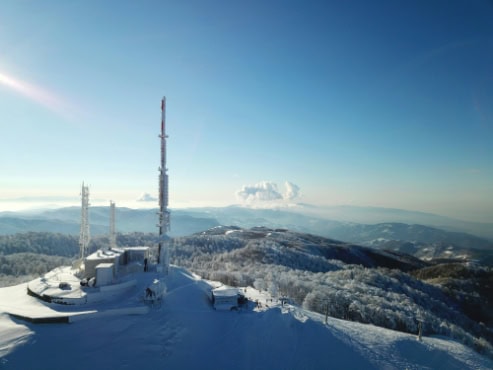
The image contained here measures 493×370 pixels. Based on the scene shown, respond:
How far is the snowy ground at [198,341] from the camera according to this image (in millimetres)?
22969

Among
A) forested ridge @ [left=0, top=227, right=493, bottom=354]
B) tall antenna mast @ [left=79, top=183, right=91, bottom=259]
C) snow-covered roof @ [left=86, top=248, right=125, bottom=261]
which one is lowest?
forested ridge @ [left=0, top=227, right=493, bottom=354]

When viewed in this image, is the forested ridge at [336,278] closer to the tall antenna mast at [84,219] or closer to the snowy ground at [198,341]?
the snowy ground at [198,341]

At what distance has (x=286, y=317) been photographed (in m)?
29.8

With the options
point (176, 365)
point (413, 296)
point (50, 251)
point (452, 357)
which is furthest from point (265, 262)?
point (50, 251)

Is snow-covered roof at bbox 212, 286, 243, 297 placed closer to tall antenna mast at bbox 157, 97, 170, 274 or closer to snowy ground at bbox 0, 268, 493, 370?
snowy ground at bbox 0, 268, 493, 370

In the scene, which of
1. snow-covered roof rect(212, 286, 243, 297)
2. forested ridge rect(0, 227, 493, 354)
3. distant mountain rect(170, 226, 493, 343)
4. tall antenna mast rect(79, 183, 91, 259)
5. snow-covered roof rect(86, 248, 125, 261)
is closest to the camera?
snow-covered roof rect(212, 286, 243, 297)

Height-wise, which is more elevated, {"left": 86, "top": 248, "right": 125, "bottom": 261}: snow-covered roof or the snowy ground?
{"left": 86, "top": 248, "right": 125, "bottom": 261}: snow-covered roof

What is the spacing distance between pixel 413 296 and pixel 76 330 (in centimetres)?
6349

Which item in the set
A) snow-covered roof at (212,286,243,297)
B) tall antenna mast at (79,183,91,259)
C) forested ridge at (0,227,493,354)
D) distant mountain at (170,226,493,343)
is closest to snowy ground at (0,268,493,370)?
snow-covered roof at (212,286,243,297)

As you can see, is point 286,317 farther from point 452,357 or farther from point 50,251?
point 50,251

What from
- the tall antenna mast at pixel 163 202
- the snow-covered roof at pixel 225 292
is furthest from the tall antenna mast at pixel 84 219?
the snow-covered roof at pixel 225 292

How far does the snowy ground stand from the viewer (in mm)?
22969

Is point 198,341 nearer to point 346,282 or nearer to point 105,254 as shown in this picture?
point 105,254

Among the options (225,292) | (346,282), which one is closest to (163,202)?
(225,292)
